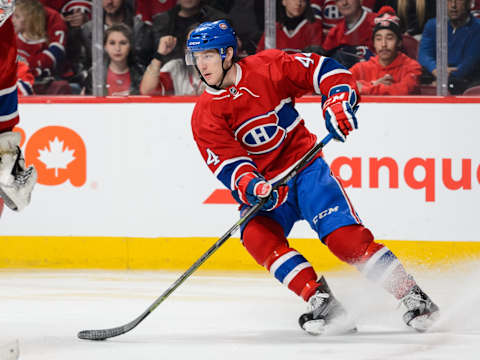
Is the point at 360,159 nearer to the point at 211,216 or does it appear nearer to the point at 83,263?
the point at 211,216

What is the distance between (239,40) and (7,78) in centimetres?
225

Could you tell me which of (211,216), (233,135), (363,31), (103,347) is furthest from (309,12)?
(103,347)

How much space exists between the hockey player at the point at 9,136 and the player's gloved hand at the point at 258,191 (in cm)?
83

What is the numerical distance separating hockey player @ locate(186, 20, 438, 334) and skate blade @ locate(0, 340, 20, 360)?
0.98 m

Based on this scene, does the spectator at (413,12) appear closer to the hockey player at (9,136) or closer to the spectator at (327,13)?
the spectator at (327,13)

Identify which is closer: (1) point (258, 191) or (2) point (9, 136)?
(2) point (9, 136)

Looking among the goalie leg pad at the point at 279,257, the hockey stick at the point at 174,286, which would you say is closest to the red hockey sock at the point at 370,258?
the goalie leg pad at the point at 279,257

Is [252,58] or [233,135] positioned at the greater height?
[252,58]

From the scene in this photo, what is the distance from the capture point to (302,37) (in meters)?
4.65

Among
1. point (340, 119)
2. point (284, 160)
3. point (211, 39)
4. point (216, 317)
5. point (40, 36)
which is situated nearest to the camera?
point (340, 119)

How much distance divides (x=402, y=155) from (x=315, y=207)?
139 centimetres

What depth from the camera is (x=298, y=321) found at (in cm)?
338

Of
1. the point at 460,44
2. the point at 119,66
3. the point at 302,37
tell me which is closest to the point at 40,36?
the point at 119,66

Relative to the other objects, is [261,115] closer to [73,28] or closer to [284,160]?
[284,160]
